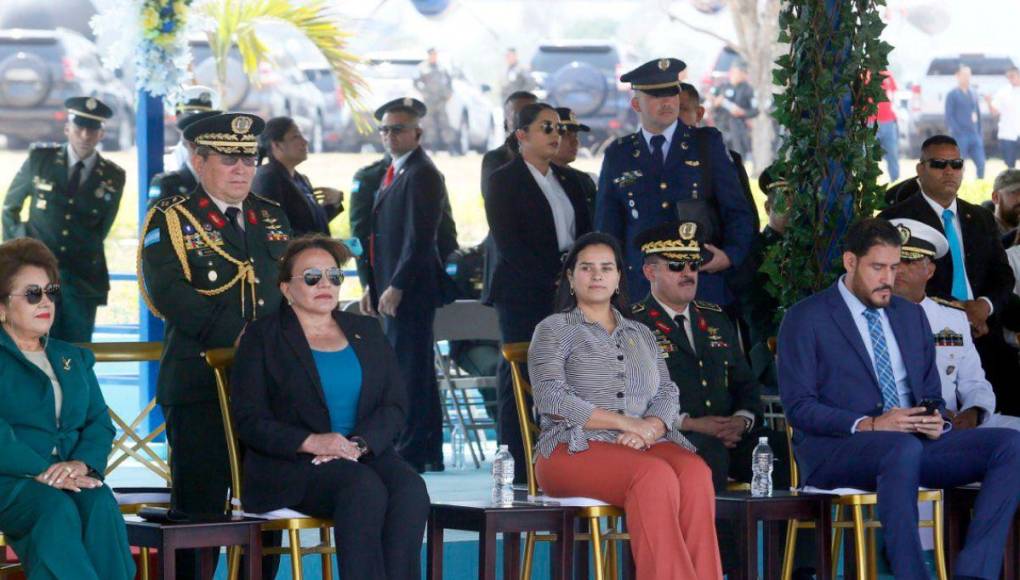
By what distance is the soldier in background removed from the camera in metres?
15.8

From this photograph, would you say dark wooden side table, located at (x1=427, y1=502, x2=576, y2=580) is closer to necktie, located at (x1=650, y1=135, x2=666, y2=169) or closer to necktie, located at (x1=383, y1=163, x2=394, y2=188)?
necktie, located at (x1=650, y1=135, x2=666, y2=169)

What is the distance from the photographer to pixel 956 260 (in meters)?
6.93

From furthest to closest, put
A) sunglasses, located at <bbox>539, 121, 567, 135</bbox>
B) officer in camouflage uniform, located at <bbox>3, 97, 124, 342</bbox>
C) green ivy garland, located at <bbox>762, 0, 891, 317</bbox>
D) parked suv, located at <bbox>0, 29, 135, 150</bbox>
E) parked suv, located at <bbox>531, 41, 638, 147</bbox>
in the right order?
1. parked suv, located at <bbox>531, 41, 638, 147</bbox>
2. parked suv, located at <bbox>0, 29, 135, 150</bbox>
3. officer in camouflage uniform, located at <bbox>3, 97, 124, 342</bbox>
4. sunglasses, located at <bbox>539, 121, 567, 135</bbox>
5. green ivy garland, located at <bbox>762, 0, 891, 317</bbox>

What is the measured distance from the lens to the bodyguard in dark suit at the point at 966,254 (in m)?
6.91

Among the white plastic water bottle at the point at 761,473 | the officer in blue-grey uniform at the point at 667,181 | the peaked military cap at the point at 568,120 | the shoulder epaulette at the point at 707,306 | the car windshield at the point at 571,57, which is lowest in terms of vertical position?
the white plastic water bottle at the point at 761,473

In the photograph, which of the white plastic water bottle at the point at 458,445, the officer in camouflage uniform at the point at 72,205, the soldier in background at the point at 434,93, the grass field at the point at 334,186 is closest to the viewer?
the white plastic water bottle at the point at 458,445

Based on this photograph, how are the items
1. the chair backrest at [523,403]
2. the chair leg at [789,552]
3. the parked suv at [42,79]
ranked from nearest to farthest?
the chair backrest at [523,403], the chair leg at [789,552], the parked suv at [42,79]

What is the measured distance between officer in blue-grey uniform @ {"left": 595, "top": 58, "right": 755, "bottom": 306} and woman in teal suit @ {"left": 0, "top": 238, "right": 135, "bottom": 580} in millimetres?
2397

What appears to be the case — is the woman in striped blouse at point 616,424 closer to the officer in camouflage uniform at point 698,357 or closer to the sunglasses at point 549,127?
the officer in camouflage uniform at point 698,357

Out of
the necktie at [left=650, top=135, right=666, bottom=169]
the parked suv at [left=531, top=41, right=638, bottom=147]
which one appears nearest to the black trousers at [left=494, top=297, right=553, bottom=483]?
the necktie at [left=650, top=135, right=666, bottom=169]

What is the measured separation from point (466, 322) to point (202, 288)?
4160 mm

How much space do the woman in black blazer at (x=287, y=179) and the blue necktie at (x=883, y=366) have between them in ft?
8.90

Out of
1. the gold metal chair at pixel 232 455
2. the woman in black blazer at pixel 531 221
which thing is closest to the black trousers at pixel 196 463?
the gold metal chair at pixel 232 455

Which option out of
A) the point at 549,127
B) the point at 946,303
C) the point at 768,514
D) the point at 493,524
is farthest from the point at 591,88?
the point at 493,524
